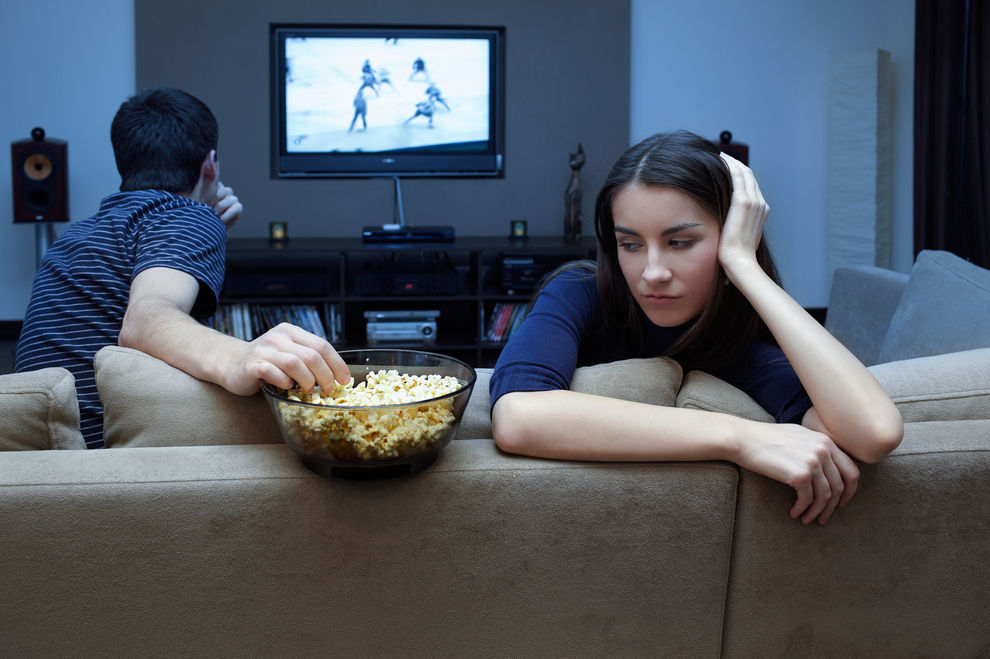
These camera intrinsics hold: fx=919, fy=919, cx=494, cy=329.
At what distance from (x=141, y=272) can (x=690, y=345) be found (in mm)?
870

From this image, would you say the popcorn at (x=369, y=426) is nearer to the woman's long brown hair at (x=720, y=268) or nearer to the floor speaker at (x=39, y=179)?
the woman's long brown hair at (x=720, y=268)

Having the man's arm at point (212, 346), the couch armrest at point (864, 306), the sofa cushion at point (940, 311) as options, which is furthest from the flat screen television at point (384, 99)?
the man's arm at point (212, 346)

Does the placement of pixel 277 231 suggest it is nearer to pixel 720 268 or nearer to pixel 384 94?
pixel 384 94

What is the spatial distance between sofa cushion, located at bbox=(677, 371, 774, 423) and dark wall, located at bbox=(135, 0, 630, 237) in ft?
12.2

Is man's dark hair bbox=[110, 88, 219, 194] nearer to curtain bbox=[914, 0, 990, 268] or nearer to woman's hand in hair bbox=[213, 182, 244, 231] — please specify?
woman's hand in hair bbox=[213, 182, 244, 231]

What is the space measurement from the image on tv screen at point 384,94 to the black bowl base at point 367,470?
3.96 m

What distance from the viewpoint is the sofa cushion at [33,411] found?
1.04 meters

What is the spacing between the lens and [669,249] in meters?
1.29

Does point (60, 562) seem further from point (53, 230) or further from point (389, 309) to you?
point (53, 230)

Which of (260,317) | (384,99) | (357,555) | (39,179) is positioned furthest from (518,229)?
(357,555)

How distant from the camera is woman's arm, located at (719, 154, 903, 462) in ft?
3.37

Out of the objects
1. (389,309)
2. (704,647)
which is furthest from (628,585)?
(389,309)

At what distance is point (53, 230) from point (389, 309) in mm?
1708

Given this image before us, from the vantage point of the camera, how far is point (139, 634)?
962 millimetres
